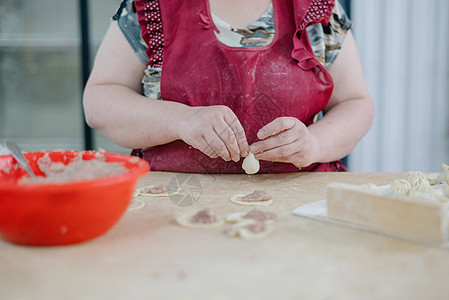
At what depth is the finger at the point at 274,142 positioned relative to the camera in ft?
3.58

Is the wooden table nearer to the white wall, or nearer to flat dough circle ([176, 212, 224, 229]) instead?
flat dough circle ([176, 212, 224, 229])

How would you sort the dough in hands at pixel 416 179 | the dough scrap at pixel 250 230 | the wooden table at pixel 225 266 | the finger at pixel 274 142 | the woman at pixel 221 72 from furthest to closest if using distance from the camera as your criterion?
1. the woman at pixel 221 72
2. the finger at pixel 274 142
3. the dough in hands at pixel 416 179
4. the dough scrap at pixel 250 230
5. the wooden table at pixel 225 266

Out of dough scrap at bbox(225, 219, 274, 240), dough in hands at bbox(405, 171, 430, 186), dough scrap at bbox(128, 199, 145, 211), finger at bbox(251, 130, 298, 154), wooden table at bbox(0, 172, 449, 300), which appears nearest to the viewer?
wooden table at bbox(0, 172, 449, 300)

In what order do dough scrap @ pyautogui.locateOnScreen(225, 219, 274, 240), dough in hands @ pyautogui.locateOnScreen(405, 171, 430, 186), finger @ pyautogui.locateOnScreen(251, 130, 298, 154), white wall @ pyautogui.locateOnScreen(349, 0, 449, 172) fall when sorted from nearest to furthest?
dough scrap @ pyautogui.locateOnScreen(225, 219, 274, 240), dough in hands @ pyautogui.locateOnScreen(405, 171, 430, 186), finger @ pyautogui.locateOnScreen(251, 130, 298, 154), white wall @ pyautogui.locateOnScreen(349, 0, 449, 172)

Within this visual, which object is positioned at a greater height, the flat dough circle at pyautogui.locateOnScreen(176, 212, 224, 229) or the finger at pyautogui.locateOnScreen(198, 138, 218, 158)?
the finger at pyautogui.locateOnScreen(198, 138, 218, 158)

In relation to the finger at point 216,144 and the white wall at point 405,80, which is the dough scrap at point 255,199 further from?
the white wall at point 405,80

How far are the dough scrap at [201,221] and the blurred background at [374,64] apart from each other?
2.03 m

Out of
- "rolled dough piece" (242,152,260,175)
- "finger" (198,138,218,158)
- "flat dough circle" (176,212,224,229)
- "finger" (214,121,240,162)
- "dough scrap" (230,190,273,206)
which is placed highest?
"finger" (214,121,240,162)

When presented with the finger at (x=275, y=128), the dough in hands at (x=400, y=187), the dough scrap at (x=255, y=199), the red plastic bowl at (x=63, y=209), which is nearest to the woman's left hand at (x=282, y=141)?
the finger at (x=275, y=128)

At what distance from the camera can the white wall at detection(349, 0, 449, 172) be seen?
2574 millimetres

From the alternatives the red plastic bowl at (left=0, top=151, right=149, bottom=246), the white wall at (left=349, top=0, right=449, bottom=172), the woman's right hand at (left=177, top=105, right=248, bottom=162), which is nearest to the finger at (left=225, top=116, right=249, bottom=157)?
the woman's right hand at (left=177, top=105, right=248, bottom=162)

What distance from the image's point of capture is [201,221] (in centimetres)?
78

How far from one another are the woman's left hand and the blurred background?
5.36 ft

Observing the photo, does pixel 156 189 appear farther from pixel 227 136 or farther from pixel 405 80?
pixel 405 80
